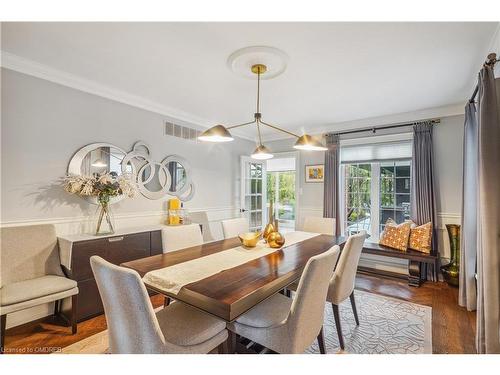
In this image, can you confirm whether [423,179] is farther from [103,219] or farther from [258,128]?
[103,219]

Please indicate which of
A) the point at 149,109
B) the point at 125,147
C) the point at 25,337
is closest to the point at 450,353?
the point at 25,337

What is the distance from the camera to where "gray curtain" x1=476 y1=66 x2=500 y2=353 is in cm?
176

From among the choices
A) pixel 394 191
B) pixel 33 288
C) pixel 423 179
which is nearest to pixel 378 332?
pixel 423 179

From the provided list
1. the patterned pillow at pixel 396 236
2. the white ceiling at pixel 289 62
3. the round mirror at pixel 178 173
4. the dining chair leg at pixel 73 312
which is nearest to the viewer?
the white ceiling at pixel 289 62

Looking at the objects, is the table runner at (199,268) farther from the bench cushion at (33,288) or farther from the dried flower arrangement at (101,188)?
the dried flower arrangement at (101,188)

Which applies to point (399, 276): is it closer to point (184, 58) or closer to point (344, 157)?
point (344, 157)

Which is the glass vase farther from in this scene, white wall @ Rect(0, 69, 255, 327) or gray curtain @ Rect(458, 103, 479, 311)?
gray curtain @ Rect(458, 103, 479, 311)

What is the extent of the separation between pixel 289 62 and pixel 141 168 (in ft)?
7.33

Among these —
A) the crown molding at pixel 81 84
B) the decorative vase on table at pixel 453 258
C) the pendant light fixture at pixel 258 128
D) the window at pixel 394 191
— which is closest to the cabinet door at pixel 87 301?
the pendant light fixture at pixel 258 128

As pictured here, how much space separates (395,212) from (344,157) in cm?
121

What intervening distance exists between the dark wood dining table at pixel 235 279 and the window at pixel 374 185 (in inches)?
91.9

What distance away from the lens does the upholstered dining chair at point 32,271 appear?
2.04m

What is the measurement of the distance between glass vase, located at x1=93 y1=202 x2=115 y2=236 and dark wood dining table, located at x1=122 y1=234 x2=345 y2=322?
3.65ft
